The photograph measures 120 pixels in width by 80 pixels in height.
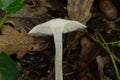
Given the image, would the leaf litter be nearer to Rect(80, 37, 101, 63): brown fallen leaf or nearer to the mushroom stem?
Rect(80, 37, 101, 63): brown fallen leaf

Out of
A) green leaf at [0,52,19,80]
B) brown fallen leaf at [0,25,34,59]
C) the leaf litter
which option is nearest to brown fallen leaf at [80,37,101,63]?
the leaf litter

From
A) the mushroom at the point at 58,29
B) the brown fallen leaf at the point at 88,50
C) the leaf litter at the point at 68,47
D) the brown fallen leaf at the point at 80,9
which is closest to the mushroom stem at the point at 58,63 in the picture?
the mushroom at the point at 58,29

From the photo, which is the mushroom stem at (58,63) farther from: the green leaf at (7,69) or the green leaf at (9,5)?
the green leaf at (9,5)

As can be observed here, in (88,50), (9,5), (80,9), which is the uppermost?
(9,5)

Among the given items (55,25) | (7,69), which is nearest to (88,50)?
(55,25)

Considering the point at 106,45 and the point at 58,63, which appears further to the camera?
the point at 106,45

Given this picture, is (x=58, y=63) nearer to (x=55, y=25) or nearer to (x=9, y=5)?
(x=55, y=25)

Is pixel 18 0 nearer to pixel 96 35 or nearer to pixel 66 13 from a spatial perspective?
pixel 66 13
